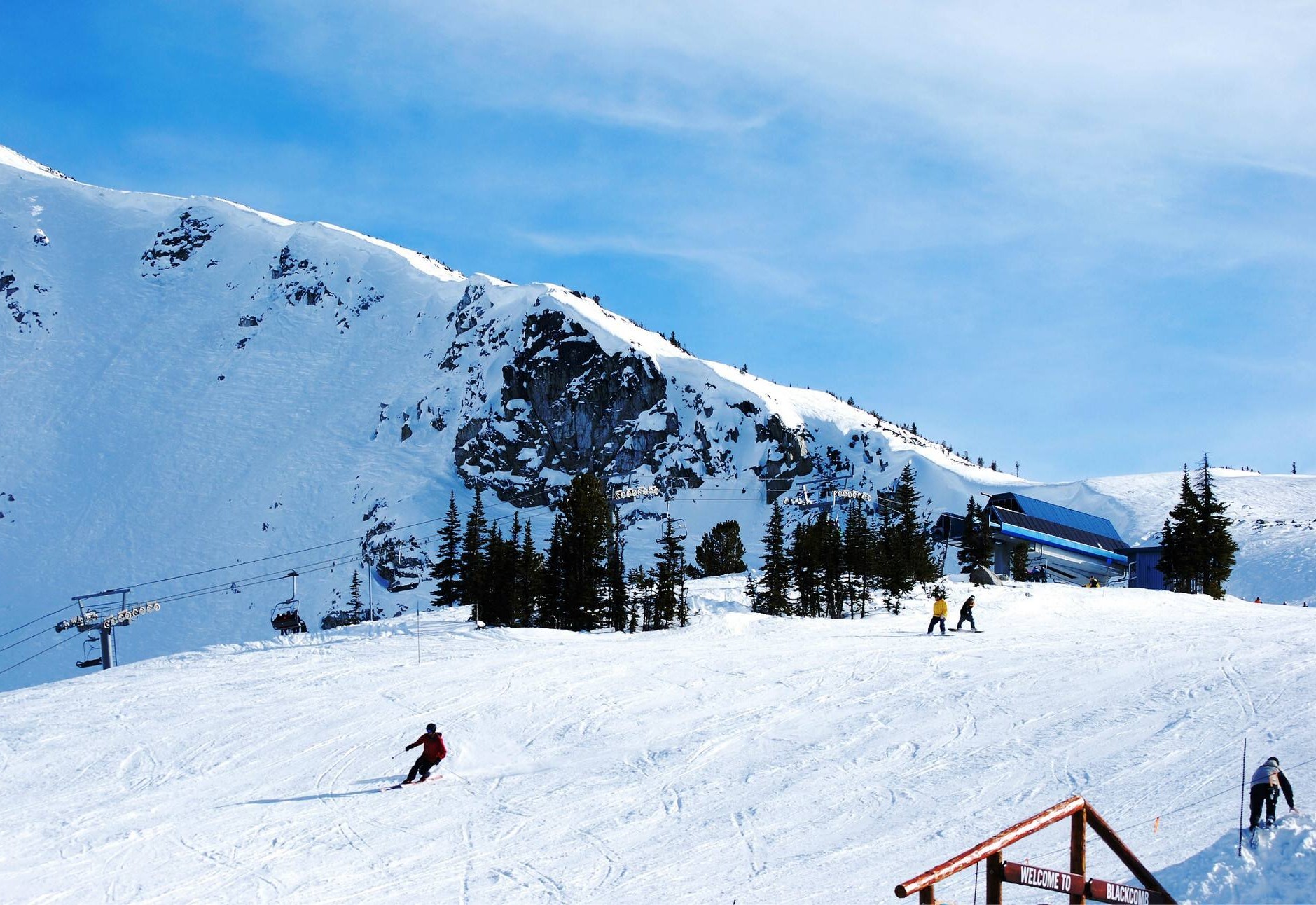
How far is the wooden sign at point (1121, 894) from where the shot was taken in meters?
7.09

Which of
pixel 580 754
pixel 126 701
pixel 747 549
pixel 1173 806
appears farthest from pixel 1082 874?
pixel 747 549

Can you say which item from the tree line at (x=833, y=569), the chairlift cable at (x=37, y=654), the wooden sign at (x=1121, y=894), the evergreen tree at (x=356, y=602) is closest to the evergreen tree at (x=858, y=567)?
the tree line at (x=833, y=569)

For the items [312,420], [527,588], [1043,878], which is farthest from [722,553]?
[312,420]

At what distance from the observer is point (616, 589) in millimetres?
55625

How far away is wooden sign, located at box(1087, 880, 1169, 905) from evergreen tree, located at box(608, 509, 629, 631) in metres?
46.1

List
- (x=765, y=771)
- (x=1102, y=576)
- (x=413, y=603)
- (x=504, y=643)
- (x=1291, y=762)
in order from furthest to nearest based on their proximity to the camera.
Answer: (x=413, y=603), (x=1102, y=576), (x=504, y=643), (x=765, y=771), (x=1291, y=762)

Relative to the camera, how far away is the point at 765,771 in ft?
63.1

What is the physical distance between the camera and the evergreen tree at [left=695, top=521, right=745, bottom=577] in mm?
84750

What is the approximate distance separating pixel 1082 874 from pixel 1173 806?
963 centimetres

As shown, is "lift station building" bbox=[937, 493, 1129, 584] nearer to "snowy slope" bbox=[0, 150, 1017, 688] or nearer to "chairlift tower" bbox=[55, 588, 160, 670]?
"chairlift tower" bbox=[55, 588, 160, 670]

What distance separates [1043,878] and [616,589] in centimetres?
4918

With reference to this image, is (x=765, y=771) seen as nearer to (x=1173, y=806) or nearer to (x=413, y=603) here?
(x=1173, y=806)

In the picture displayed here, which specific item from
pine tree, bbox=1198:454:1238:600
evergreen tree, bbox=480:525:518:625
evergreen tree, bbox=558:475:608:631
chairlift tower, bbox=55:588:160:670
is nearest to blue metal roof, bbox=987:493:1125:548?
pine tree, bbox=1198:454:1238:600

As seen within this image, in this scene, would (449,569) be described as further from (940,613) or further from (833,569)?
(940,613)
